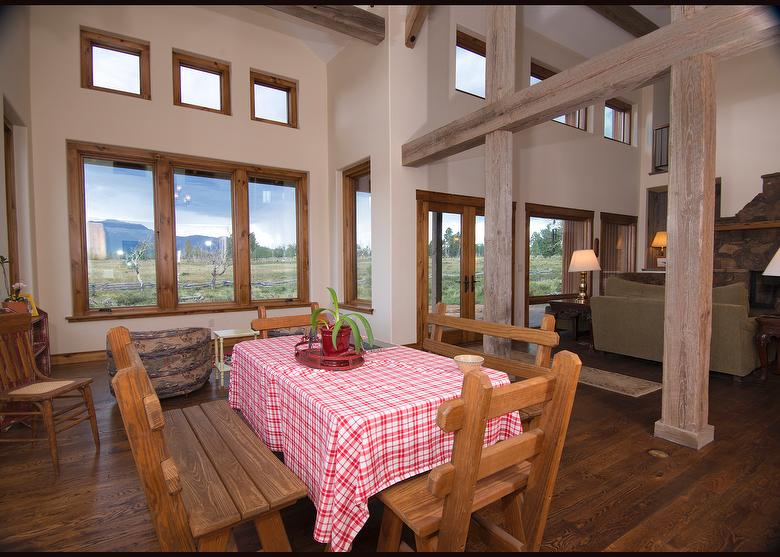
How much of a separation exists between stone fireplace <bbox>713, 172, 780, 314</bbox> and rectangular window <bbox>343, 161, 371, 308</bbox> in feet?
20.4

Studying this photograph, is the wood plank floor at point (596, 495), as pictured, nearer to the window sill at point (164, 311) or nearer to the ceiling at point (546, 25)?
the window sill at point (164, 311)

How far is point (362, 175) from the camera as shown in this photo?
Answer: 5949 mm

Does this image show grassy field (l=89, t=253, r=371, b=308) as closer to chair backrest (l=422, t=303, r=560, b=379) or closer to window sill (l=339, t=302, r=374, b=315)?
window sill (l=339, t=302, r=374, b=315)

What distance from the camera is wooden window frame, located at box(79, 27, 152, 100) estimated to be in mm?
4895

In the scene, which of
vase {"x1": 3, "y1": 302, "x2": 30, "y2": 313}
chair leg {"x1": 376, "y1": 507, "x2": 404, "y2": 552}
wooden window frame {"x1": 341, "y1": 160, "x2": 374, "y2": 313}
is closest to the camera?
chair leg {"x1": 376, "y1": 507, "x2": 404, "y2": 552}

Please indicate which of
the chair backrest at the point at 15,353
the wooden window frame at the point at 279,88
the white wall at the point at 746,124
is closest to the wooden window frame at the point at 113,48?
the wooden window frame at the point at 279,88

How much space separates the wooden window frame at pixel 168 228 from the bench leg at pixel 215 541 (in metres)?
4.84

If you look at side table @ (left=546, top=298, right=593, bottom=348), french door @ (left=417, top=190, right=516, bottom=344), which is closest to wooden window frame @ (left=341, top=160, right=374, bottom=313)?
french door @ (left=417, top=190, right=516, bottom=344)

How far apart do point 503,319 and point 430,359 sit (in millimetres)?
1992

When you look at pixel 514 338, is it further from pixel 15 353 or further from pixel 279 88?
pixel 279 88

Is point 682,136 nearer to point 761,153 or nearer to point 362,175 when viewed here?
point 362,175

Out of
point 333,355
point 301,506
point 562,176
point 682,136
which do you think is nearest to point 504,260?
point 682,136

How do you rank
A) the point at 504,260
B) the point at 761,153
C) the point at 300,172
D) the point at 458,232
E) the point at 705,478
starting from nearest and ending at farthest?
1. the point at 705,478
2. the point at 504,260
3. the point at 458,232
4. the point at 300,172
5. the point at 761,153

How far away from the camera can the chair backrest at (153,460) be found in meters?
1.00
